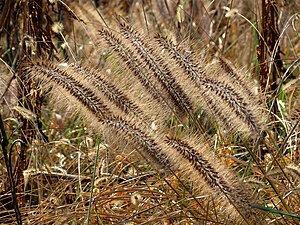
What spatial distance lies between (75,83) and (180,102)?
337mm

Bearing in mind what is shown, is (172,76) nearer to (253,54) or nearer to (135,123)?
(135,123)

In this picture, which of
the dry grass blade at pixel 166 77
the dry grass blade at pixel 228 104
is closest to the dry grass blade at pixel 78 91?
the dry grass blade at pixel 166 77

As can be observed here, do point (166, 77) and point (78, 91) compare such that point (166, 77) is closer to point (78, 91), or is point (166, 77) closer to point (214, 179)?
point (78, 91)

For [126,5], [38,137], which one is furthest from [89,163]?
[126,5]

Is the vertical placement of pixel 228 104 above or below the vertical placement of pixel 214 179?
above

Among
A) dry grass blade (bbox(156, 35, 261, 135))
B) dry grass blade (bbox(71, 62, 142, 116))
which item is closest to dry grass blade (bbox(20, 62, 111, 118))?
dry grass blade (bbox(71, 62, 142, 116))

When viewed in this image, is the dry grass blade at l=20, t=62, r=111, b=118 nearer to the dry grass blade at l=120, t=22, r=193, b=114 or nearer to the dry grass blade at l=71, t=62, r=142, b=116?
the dry grass blade at l=71, t=62, r=142, b=116

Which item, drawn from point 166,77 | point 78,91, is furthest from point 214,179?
point 78,91

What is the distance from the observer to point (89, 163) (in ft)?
10.6

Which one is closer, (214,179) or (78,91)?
(214,179)

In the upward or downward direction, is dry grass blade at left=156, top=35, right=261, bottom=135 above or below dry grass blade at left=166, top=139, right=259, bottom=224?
above

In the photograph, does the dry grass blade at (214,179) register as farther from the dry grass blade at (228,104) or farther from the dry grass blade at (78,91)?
the dry grass blade at (78,91)

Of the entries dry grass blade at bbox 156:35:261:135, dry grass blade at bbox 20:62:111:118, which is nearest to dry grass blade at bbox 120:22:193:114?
dry grass blade at bbox 156:35:261:135

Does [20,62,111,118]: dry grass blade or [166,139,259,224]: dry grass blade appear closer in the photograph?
[166,139,259,224]: dry grass blade
